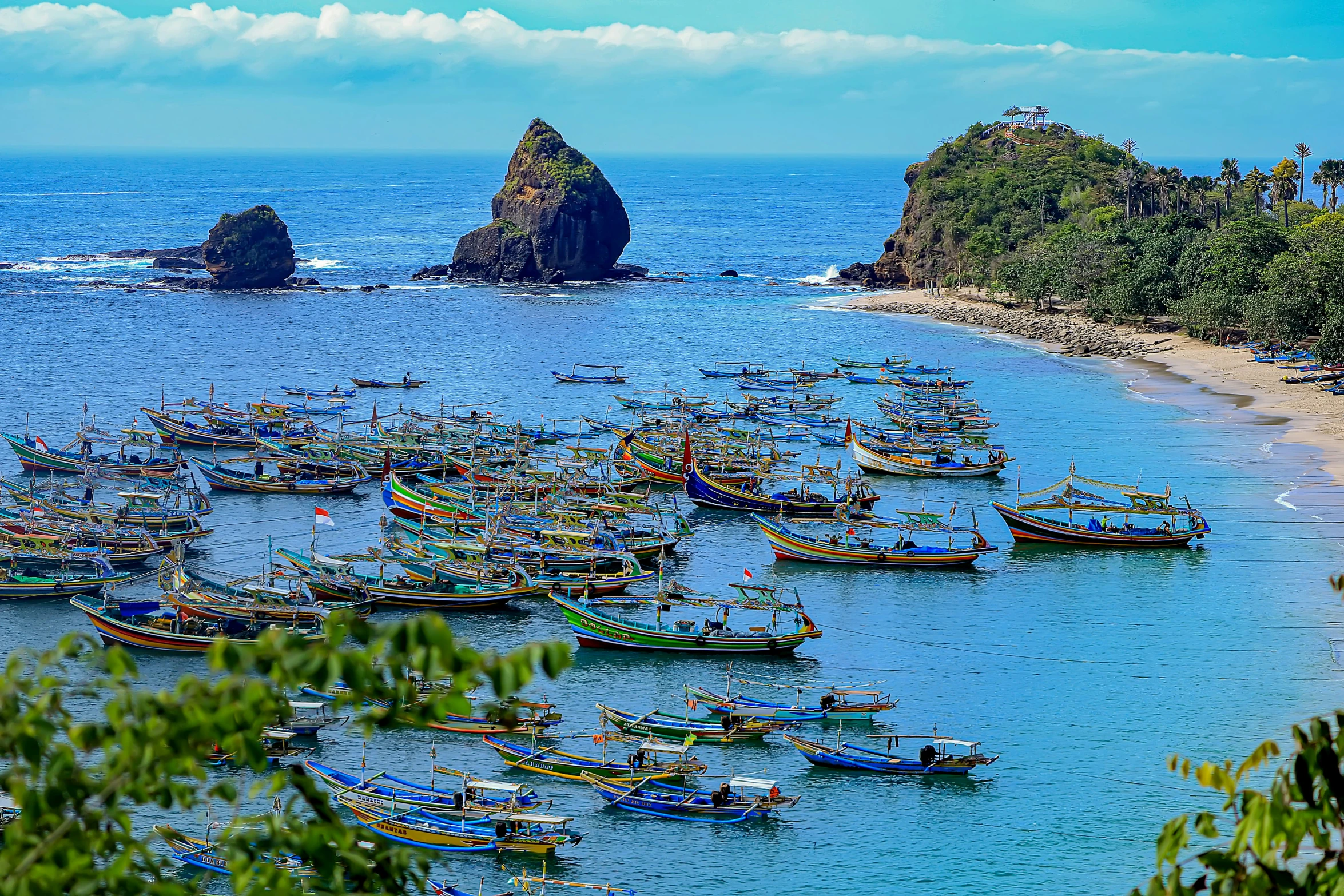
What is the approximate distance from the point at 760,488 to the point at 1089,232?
69466 millimetres

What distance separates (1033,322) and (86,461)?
3072 inches

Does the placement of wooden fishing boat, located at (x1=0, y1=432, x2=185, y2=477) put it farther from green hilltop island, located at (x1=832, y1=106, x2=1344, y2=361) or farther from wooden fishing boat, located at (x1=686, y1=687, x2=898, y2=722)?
green hilltop island, located at (x1=832, y1=106, x2=1344, y2=361)

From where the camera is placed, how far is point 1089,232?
124188mm

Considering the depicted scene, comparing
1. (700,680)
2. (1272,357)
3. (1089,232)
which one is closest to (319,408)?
(700,680)

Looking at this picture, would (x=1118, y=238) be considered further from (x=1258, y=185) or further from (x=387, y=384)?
(x=387, y=384)

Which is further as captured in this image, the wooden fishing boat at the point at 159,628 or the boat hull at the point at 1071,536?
the boat hull at the point at 1071,536

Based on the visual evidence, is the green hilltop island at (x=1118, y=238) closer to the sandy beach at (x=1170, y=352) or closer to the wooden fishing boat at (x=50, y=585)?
the sandy beach at (x=1170, y=352)

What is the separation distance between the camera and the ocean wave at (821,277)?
164 m

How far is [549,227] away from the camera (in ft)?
513

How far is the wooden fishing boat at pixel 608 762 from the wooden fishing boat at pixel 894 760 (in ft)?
9.74

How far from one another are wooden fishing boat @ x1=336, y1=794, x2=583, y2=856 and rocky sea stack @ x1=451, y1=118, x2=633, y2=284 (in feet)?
415

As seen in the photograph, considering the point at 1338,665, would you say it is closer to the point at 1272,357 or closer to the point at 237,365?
the point at 1272,357

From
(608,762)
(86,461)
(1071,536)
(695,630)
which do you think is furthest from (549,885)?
(86,461)

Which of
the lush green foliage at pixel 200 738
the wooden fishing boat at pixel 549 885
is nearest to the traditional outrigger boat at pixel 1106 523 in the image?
the wooden fishing boat at pixel 549 885
